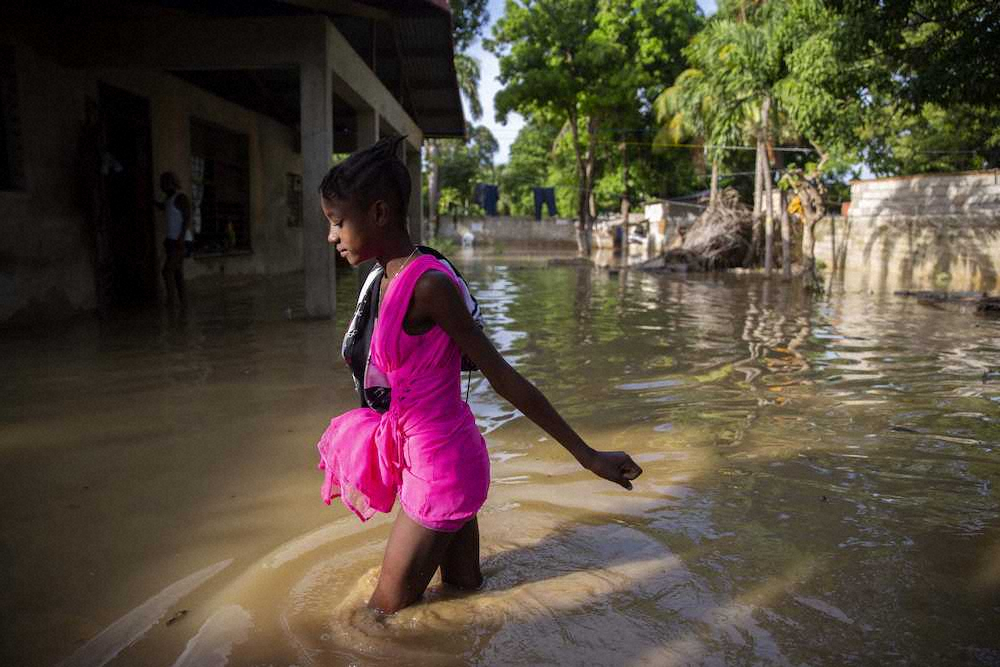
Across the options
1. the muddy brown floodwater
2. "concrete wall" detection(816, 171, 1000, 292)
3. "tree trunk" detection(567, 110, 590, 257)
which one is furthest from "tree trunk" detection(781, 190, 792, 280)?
the muddy brown floodwater

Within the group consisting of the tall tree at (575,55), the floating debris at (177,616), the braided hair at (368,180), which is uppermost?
the tall tree at (575,55)

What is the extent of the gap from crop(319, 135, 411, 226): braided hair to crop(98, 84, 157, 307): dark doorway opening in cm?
894

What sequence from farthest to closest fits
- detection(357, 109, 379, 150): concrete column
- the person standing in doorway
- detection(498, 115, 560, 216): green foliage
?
detection(498, 115, 560, 216): green foliage
detection(357, 109, 379, 150): concrete column
the person standing in doorway

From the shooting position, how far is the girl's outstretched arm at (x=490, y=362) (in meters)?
2.00

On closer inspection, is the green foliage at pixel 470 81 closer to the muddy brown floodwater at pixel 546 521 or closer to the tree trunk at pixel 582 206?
the tree trunk at pixel 582 206

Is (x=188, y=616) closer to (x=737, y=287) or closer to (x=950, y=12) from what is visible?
(x=950, y=12)

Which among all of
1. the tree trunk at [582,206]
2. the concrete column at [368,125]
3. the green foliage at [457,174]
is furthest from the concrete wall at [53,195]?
the green foliage at [457,174]

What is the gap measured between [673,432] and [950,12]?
29.6 feet

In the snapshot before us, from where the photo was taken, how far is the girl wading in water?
6.68 feet

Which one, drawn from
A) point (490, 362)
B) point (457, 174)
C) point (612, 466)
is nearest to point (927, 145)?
point (612, 466)

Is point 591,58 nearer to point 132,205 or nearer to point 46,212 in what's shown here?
point 132,205

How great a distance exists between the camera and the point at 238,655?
6.82 ft

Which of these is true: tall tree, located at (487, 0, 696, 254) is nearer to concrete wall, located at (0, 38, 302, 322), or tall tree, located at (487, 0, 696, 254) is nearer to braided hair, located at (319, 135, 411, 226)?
concrete wall, located at (0, 38, 302, 322)

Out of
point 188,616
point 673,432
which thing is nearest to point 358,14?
point 673,432
